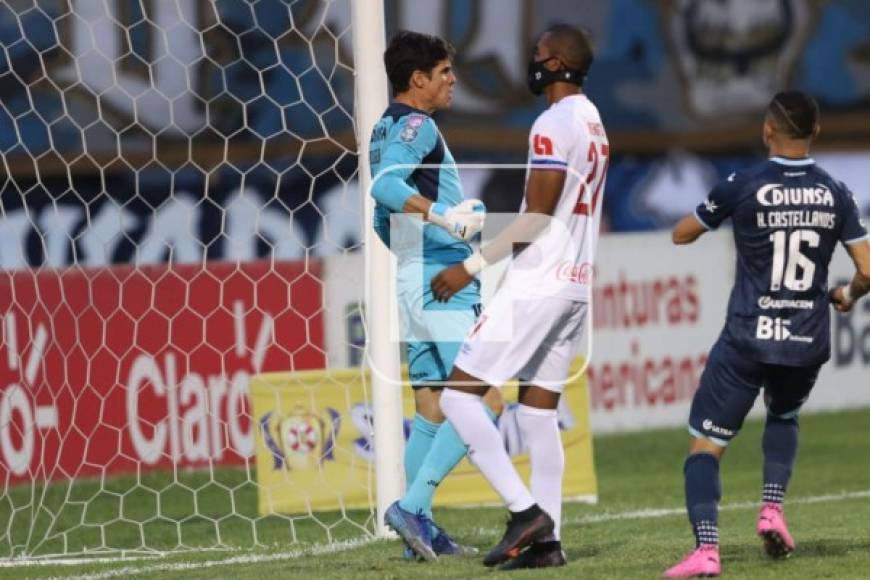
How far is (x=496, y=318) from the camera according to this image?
6.05 m

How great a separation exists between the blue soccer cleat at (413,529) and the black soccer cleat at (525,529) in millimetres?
571

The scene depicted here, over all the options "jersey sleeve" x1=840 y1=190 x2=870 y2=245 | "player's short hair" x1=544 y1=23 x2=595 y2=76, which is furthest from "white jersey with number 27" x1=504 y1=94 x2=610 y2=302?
"jersey sleeve" x1=840 y1=190 x2=870 y2=245

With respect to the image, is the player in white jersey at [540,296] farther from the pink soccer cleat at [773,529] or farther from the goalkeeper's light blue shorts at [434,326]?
the pink soccer cleat at [773,529]

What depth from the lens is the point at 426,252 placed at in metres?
6.89

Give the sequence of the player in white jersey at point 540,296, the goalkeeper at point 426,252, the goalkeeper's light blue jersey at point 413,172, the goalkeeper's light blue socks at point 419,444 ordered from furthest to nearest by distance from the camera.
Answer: the goalkeeper's light blue socks at point 419,444
the goalkeeper at point 426,252
the goalkeeper's light blue jersey at point 413,172
the player in white jersey at point 540,296

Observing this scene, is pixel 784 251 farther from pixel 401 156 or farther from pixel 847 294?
pixel 401 156

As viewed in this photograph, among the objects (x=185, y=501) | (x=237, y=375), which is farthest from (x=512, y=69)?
(x=185, y=501)

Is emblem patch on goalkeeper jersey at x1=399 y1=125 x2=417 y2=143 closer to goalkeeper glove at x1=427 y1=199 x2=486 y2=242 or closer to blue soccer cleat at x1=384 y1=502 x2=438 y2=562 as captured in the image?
goalkeeper glove at x1=427 y1=199 x2=486 y2=242

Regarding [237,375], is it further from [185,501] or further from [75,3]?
[75,3]

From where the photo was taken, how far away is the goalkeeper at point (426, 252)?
6.77 m

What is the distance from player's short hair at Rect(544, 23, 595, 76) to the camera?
20.1ft

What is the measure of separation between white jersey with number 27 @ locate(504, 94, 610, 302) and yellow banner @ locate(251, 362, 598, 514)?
3665 mm

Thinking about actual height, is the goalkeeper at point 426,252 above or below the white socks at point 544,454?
above

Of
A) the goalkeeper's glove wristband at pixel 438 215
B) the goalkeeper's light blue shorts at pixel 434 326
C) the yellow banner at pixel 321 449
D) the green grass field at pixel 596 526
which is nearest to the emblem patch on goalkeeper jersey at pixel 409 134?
the goalkeeper's glove wristband at pixel 438 215
